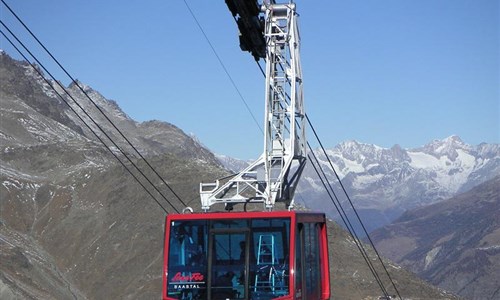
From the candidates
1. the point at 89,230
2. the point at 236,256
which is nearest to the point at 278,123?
the point at 236,256

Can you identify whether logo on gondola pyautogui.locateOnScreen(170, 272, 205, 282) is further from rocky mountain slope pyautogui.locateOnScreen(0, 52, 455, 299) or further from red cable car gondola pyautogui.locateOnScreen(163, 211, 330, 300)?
rocky mountain slope pyautogui.locateOnScreen(0, 52, 455, 299)

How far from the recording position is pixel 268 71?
1011 inches

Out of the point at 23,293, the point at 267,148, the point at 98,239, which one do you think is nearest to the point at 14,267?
the point at 23,293

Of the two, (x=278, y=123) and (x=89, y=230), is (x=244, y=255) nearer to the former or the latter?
(x=278, y=123)

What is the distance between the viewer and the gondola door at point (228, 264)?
1894cm

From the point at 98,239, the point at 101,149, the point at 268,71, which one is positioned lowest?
the point at 268,71

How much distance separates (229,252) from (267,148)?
6.39 m

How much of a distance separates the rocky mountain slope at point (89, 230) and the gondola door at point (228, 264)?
42.7 m

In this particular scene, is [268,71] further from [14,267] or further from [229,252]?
[14,267]

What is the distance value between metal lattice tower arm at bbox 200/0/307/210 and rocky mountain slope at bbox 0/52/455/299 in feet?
125

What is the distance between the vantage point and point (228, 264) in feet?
63.1

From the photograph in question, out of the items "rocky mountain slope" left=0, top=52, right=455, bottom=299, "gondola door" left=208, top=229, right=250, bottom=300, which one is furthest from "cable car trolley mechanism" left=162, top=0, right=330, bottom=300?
"rocky mountain slope" left=0, top=52, right=455, bottom=299

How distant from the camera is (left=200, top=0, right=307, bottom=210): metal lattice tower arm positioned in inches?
982

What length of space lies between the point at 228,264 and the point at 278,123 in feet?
25.0
